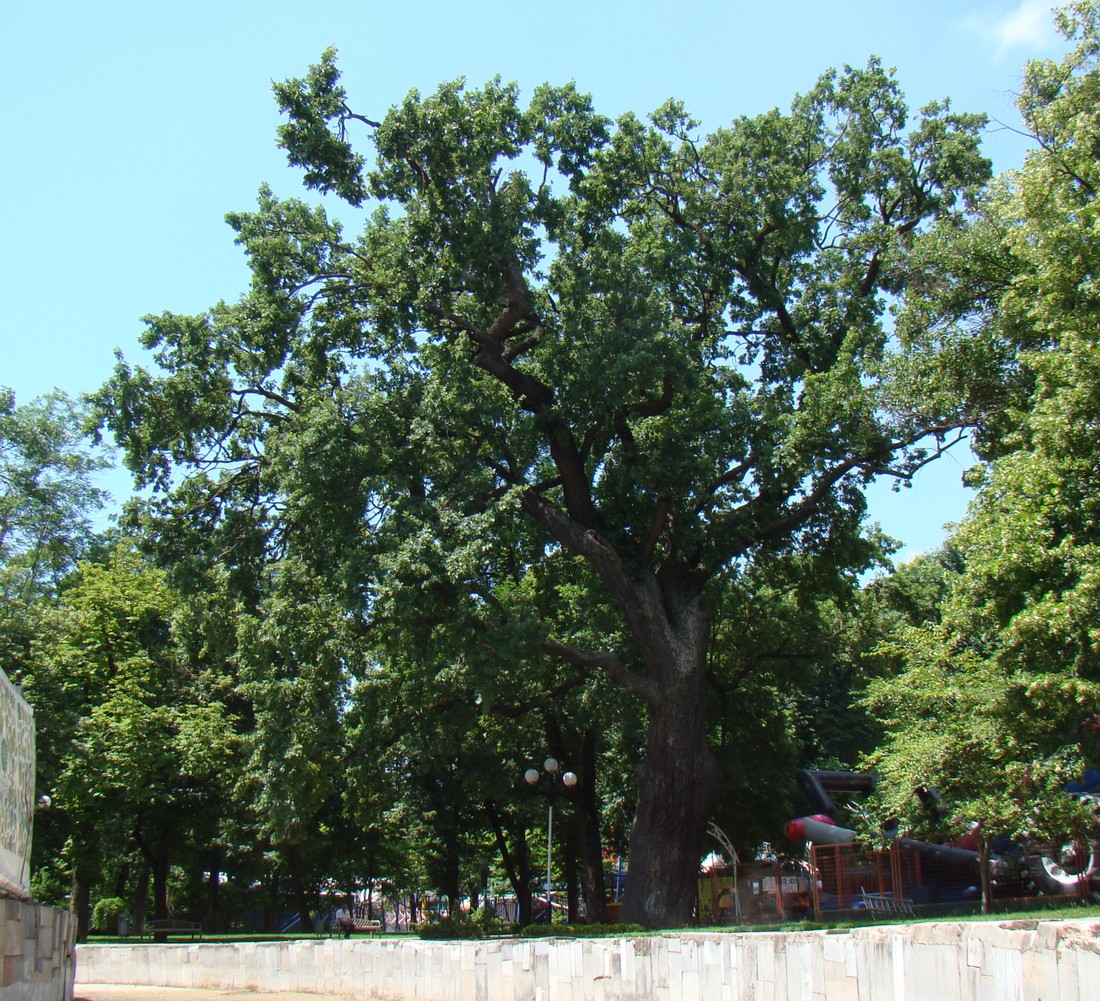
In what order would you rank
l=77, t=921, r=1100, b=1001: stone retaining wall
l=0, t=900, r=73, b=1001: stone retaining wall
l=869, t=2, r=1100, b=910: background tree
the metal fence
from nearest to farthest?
1. l=77, t=921, r=1100, b=1001: stone retaining wall
2. l=0, t=900, r=73, b=1001: stone retaining wall
3. the metal fence
4. l=869, t=2, r=1100, b=910: background tree

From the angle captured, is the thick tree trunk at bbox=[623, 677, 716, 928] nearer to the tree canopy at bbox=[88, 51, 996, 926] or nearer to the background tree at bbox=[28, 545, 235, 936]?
the tree canopy at bbox=[88, 51, 996, 926]

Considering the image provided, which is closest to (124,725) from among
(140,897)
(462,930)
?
(140,897)

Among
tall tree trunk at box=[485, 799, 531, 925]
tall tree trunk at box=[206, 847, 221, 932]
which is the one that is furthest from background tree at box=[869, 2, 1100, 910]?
tall tree trunk at box=[206, 847, 221, 932]

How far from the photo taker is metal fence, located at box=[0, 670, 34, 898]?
9.32 meters

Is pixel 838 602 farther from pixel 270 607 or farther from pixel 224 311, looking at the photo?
pixel 224 311

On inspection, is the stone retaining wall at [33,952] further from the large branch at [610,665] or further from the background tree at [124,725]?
the background tree at [124,725]

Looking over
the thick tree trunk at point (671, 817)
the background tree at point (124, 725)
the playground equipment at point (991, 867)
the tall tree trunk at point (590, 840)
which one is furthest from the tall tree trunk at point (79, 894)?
the playground equipment at point (991, 867)

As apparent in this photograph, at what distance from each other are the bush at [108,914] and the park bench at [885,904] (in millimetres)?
31110

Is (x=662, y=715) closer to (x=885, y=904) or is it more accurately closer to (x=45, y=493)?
(x=885, y=904)

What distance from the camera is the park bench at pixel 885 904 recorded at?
20.4m

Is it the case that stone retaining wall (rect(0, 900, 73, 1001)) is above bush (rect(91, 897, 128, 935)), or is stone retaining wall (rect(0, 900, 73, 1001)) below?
above

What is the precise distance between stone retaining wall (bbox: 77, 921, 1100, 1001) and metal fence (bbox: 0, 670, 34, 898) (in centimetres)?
639

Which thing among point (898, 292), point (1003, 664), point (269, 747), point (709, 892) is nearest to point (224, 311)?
point (269, 747)

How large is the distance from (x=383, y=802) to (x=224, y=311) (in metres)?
15.1
